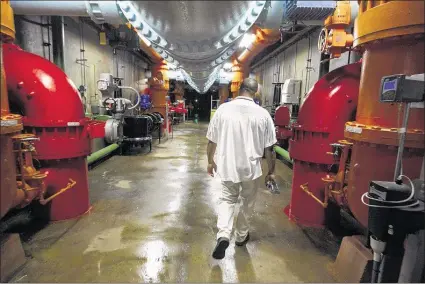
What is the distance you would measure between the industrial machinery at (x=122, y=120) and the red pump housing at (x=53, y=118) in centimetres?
142

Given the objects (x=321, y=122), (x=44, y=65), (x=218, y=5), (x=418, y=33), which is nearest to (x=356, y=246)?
(x=321, y=122)

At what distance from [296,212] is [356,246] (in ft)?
3.44

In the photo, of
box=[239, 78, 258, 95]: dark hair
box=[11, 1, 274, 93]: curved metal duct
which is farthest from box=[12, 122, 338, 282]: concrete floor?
box=[11, 1, 274, 93]: curved metal duct

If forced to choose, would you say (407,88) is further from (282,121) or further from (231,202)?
(282,121)

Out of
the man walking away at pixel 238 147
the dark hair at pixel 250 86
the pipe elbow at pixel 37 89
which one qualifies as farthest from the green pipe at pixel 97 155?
the dark hair at pixel 250 86

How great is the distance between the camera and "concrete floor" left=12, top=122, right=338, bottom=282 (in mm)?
1957

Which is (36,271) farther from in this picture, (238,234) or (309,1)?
(309,1)

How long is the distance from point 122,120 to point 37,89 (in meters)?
3.38

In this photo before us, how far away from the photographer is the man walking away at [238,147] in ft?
7.03

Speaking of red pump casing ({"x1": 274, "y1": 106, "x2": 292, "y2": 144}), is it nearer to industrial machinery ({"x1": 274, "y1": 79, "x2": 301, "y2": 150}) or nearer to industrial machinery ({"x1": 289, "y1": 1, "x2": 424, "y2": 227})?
industrial machinery ({"x1": 274, "y1": 79, "x2": 301, "y2": 150})

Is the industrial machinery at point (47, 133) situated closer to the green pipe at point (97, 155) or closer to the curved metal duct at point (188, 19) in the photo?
the curved metal duct at point (188, 19)

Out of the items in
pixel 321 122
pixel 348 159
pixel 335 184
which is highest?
pixel 321 122

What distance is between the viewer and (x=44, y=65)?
8.13 feet

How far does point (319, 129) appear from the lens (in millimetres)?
2510
